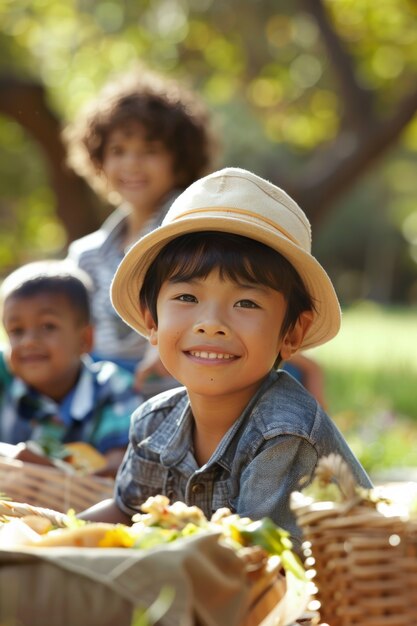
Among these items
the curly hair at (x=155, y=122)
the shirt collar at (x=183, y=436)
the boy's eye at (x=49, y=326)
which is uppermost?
the curly hair at (x=155, y=122)

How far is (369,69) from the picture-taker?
15016 millimetres

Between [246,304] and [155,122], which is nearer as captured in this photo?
[246,304]

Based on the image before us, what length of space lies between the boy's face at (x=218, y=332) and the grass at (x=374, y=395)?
323 centimetres

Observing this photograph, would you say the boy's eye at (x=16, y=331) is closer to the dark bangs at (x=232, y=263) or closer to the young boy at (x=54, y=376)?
the young boy at (x=54, y=376)

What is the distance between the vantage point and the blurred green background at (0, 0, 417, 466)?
36.6 ft

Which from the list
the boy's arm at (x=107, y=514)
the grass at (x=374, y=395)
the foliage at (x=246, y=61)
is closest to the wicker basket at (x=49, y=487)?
the boy's arm at (x=107, y=514)

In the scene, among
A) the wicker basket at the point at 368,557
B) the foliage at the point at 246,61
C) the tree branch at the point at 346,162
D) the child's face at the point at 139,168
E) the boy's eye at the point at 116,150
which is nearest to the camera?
the wicker basket at the point at 368,557

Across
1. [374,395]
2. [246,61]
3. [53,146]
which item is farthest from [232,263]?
[246,61]

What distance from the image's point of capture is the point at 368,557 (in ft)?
6.48

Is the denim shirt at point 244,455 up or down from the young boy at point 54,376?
down

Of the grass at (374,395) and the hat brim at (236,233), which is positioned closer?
the hat brim at (236,233)

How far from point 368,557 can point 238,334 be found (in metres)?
0.85

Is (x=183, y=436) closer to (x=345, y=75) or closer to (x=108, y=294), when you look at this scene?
(x=108, y=294)

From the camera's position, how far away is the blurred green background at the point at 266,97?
11.2m
